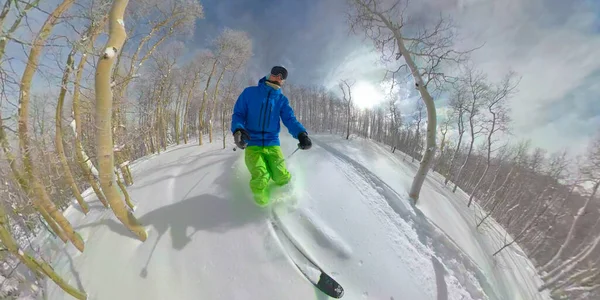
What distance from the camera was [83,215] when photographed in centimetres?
353

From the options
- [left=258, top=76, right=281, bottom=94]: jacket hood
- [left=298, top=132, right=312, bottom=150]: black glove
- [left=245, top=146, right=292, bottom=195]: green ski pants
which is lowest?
[left=245, top=146, right=292, bottom=195]: green ski pants

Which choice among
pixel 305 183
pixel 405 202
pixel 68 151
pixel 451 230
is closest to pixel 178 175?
pixel 305 183

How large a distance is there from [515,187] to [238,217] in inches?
1340

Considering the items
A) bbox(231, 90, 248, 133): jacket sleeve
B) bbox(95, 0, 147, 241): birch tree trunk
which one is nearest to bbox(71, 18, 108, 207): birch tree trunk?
bbox(95, 0, 147, 241): birch tree trunk

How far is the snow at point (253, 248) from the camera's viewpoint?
2.19 m

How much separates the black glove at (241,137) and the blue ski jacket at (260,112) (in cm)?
17

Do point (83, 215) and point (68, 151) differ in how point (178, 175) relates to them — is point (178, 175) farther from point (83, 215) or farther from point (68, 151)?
point (68, 151)

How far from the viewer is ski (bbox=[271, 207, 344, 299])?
215 cm

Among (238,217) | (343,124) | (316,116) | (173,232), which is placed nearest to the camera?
(173,232)

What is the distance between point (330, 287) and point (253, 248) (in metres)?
0.93

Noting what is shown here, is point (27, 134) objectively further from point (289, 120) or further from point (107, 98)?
point (289, 120)

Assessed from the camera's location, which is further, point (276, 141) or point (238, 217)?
point (276, 141)

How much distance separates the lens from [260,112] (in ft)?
10.5

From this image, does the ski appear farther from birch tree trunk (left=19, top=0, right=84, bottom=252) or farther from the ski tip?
birch tree trunk (left=19, top=0, right=84, bottom=252)
